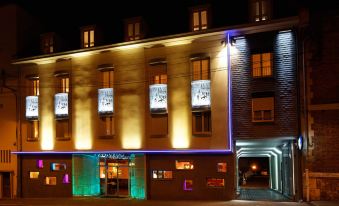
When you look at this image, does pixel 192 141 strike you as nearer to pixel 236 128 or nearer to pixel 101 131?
pixel 236 128

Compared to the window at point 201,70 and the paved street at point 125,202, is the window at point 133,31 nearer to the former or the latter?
the window at point 201,70

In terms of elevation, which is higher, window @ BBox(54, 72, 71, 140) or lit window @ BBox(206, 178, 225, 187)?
window @ BBox(54, 72, 71, 140)

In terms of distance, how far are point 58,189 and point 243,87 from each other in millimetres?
14906

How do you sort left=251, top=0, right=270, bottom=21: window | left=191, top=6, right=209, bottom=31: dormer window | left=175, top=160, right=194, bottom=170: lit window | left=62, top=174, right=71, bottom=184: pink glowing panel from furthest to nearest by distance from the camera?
left=62, top=174, right=71, bottom=184: pink glowing panel, left=191, top=6, right=209, bottom=31: dormer window, left=175, top=160, right=194, bottom=170: lit window, left=251, top=0, right=270, bottom=21: window

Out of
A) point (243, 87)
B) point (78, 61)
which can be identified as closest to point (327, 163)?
point (243, 87)

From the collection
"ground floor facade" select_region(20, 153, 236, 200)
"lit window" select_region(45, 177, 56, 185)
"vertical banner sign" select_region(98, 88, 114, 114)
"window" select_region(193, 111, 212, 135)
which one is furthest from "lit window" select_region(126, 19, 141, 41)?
"lit window" select_region(45, 177, 56, 185)

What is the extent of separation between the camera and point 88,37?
31484 millimetres

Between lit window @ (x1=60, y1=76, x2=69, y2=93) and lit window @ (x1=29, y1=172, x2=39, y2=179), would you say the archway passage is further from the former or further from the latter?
lit window @ (x1=29, y1=172, x2=39, y2=179)

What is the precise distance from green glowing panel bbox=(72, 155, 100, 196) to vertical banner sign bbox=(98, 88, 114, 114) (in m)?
3.57

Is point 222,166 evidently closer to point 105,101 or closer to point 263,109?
point 263,109

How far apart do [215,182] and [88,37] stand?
1340cm

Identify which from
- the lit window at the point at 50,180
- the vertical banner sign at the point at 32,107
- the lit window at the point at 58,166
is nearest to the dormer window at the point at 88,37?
the vertical banner sign at the point at 32,107

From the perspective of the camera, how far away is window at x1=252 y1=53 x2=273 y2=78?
25484mm

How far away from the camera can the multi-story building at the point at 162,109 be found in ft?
83.6
